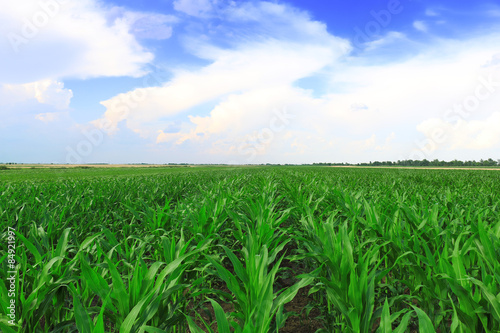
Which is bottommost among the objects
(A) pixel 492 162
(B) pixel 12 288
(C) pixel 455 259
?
(B) pixel 12 288

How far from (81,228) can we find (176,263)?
3674 millimetres

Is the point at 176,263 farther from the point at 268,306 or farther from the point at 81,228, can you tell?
the point at 81,228

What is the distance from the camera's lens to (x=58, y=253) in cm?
245

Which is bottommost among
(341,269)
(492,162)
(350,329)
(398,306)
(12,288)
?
(398,306)

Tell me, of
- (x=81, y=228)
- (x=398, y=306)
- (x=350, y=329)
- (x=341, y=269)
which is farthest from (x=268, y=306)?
(x=81, y=228)

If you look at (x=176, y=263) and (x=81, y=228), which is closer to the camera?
(x=176, y=263)

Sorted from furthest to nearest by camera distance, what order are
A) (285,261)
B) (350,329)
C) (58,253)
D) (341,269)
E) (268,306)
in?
1. (285,261)
2. (58,253)
3. (341,269)
4. (350,329)
5. (268,306)

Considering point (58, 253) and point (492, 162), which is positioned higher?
point (492, 162)

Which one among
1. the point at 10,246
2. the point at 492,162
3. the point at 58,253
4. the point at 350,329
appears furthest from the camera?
the point at 492,162

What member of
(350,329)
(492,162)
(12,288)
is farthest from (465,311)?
(492,162)

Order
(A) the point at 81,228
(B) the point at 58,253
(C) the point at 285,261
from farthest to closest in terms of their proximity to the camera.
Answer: (C) the point at 285,261 < (A) the point at 81,228 < (B) the point at 58,253

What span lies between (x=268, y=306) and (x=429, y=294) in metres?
1.67

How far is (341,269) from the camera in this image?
209 centimetres

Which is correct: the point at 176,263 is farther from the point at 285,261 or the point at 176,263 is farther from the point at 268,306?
the point at 285,261
